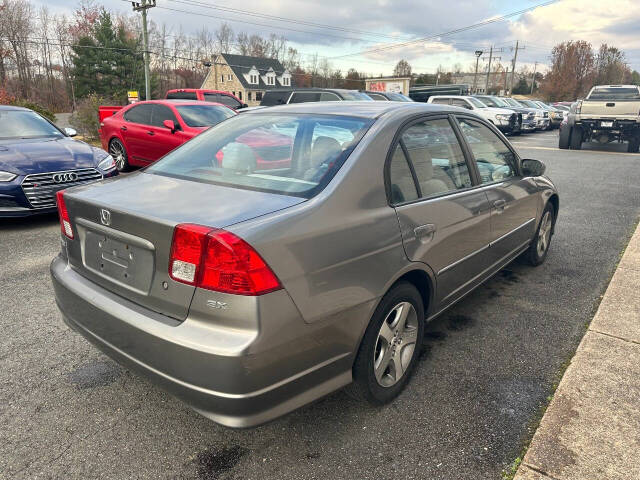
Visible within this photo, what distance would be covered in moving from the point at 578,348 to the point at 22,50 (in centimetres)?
6047

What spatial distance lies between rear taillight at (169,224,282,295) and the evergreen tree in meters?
51.8

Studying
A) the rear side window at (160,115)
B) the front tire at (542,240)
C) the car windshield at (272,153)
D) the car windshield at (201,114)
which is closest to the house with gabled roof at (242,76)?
the car windshield at (201,114)

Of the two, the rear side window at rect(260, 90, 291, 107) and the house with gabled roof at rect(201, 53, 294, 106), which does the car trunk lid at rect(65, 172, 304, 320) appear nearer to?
the rear side window at rect(260, 90, 291, 107)

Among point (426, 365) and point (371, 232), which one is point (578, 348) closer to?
point (426, 365)

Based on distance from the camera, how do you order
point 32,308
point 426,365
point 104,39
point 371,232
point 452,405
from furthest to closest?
point 104,39
point 32,308
point 426,365
point 452,405
point 371,232

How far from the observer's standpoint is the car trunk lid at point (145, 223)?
76.7 inches

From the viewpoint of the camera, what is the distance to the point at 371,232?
7.39 ft

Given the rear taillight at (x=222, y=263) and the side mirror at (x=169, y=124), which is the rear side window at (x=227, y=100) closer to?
the side mirror at (x=169, y=124)

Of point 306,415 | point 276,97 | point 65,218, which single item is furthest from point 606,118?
point 65,218

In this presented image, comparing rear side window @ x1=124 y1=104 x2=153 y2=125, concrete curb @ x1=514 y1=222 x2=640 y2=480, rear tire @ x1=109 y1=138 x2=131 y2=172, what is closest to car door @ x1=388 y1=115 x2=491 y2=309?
concrete curb @ x1=514 y1=222 x2=640 y2=480

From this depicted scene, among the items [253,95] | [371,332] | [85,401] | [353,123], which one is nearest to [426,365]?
[371,332]

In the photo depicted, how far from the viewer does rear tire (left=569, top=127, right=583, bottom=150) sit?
54.1 ft

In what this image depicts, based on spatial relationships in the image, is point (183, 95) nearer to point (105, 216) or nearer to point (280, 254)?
point (105, 216)

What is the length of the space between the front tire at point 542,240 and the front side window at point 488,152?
0.97 m
